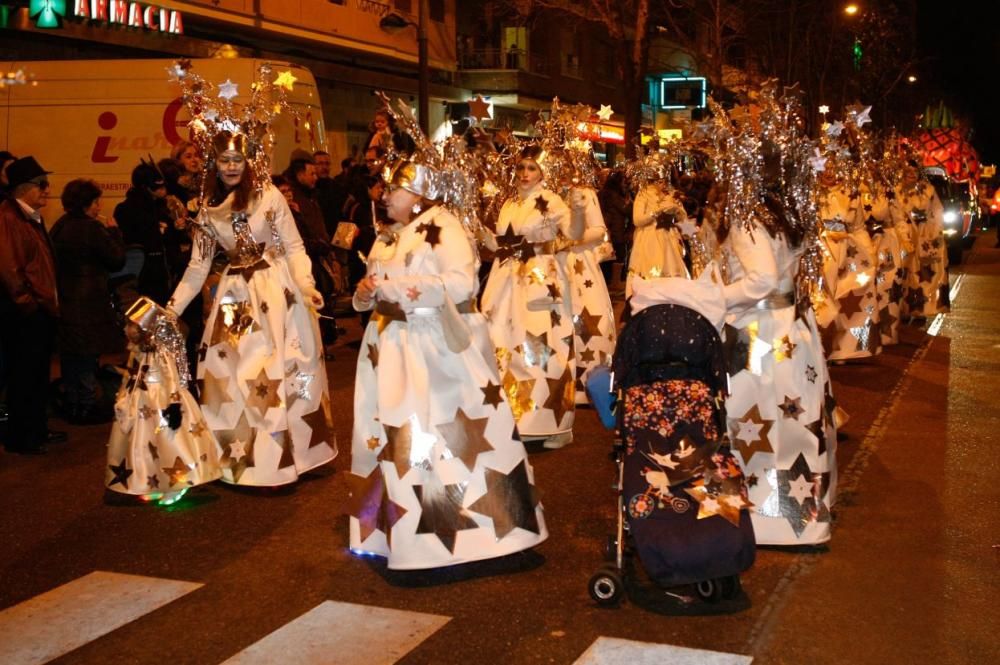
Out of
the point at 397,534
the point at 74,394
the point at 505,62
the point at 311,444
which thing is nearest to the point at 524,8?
the point at 505,62

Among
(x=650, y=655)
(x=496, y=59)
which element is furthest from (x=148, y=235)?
(x=496, y=59)

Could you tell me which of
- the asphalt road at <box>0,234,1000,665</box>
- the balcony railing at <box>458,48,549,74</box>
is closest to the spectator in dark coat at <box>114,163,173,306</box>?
the asphalt road at <box>0,234,1000,665</box>

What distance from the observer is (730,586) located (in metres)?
5.30

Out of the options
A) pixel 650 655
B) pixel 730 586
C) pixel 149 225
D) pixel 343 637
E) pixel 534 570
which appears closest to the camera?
pixel 650 655

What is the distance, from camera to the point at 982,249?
3412cm

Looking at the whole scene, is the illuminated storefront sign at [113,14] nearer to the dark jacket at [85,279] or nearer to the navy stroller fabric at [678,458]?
the dark jacket at [85,279]

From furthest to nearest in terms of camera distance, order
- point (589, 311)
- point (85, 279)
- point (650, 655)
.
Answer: point (589, 311) < point (85, 279) < point (650, 655)

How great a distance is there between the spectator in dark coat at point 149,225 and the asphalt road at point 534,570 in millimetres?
1940

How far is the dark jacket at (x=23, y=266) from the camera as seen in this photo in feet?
27.1

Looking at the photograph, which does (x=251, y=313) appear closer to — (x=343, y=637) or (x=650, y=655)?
(x=343, y=637)

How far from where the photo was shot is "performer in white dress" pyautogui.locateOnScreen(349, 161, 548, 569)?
5574 millimetres

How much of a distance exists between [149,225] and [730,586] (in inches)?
264

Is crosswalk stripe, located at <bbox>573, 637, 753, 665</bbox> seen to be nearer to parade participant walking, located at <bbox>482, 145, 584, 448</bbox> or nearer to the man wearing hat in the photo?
parade participant walking, located at <bbox>482, 145, 584, 448</bbox>

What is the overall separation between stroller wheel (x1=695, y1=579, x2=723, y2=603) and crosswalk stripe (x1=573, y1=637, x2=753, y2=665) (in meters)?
0.48
